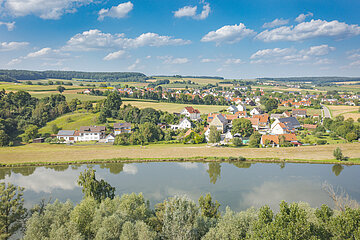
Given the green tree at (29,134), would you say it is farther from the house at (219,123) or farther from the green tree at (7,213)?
the green tree at (7,213)

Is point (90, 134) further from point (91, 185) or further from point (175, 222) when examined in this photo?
point (175, 222)

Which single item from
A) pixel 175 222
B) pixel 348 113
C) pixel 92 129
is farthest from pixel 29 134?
pixel 348 113

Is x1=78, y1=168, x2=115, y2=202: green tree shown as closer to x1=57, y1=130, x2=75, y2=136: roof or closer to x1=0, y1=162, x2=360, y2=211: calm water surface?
x1=0, y1=162, x2=360, y2=211: calm water surface

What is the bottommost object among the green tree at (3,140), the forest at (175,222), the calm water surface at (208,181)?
the calm water surface at (208,181)

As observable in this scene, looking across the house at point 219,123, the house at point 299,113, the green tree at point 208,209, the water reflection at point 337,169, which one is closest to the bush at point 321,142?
the water reflection at point 337,169

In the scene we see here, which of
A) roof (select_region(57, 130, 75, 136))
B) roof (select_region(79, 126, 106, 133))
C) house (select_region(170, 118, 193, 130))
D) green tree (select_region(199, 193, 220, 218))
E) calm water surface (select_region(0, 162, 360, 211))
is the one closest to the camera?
green tree (select_region(199, 193, 220, 218))

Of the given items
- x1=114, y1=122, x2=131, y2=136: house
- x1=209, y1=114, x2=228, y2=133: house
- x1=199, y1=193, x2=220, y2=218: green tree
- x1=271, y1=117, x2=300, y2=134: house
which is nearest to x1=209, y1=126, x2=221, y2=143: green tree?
x1=209, y1=114, x2=228, y2=133: house

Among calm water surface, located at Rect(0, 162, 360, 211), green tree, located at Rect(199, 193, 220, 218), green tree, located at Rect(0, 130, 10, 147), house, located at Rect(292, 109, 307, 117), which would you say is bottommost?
calm water surface, located at Rect(0, 162, 360, 211)
